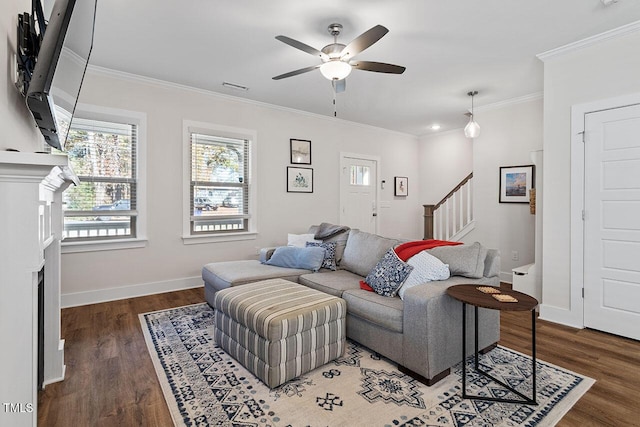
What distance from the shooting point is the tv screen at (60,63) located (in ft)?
3.68

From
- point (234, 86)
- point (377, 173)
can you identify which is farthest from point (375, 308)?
point (377, 173)

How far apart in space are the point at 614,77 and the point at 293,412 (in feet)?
12.5

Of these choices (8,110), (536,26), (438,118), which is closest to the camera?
(8,110)

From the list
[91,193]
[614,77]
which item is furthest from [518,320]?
[91,193]

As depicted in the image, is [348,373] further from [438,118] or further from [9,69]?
[438,118]

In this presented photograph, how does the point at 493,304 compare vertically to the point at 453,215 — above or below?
below

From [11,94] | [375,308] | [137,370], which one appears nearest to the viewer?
[11,94]

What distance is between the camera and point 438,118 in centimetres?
557

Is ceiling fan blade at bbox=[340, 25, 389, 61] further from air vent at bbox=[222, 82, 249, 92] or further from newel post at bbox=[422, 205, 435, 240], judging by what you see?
newel post at bbox=[422, 205, 435, 240]

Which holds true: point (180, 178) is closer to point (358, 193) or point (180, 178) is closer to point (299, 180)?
point (299, 180)

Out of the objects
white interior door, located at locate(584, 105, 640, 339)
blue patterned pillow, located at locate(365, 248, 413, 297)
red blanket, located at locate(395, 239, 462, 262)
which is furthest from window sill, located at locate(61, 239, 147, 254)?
white interior door, located at locate(584, 105, 640, 339)

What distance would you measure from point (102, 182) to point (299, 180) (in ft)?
8.78

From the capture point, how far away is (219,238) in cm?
446

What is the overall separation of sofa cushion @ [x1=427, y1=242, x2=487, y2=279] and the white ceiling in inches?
75.0
